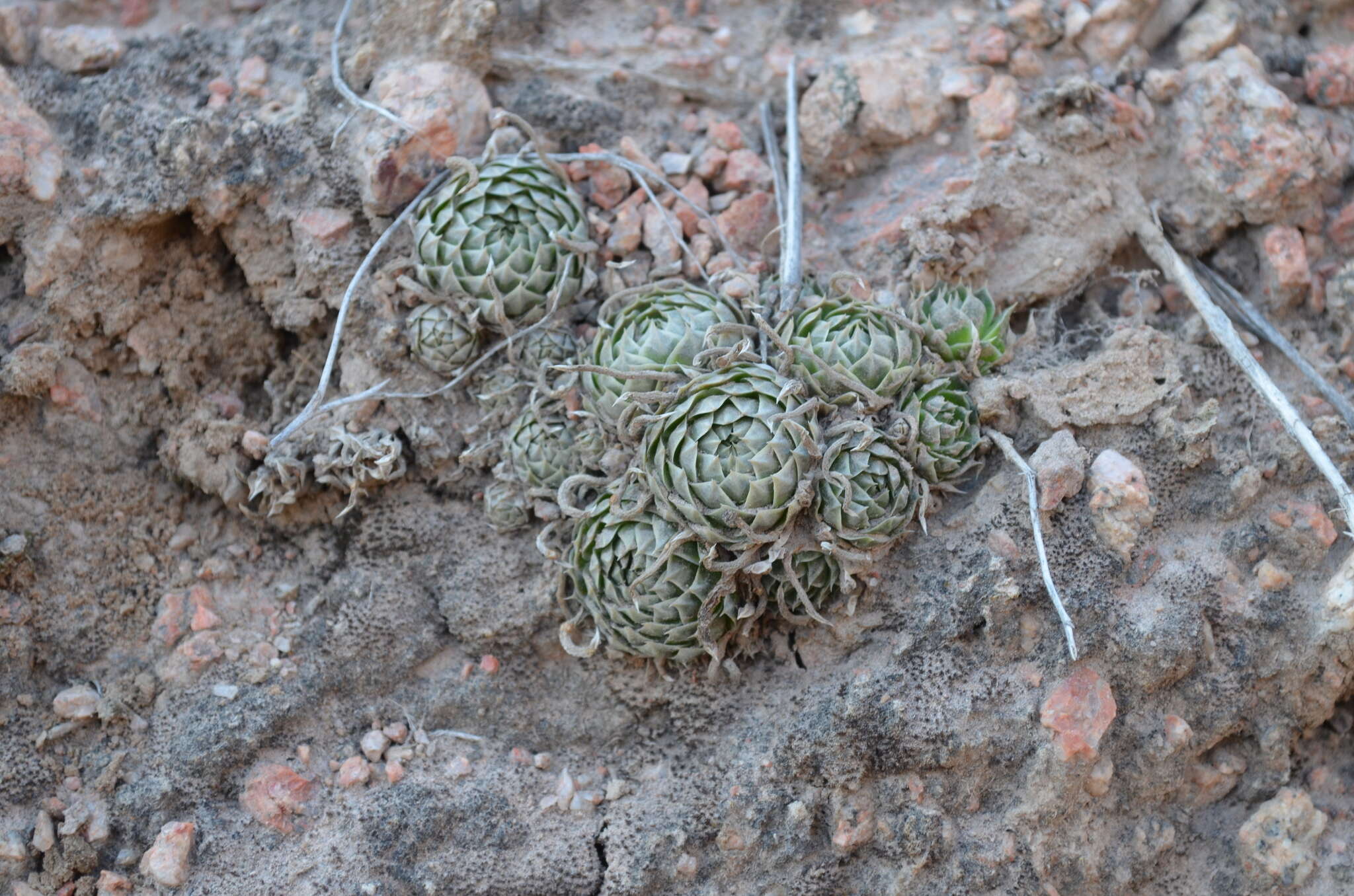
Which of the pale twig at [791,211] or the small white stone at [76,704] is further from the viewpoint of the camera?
the pale twig at [791,211]

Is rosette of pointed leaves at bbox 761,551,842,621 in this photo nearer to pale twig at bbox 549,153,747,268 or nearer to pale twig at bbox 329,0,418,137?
pale twig at bbox 549,153,747,268

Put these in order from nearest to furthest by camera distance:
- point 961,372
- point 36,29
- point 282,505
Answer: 1. point 961,372
2. point 282,505
3. point 36,29

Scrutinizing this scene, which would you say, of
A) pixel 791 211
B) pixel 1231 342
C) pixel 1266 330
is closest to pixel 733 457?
pixel 791 211

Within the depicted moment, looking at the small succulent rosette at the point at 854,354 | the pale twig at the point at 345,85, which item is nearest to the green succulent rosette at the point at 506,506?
the small succulent rosette at the point at 854,354

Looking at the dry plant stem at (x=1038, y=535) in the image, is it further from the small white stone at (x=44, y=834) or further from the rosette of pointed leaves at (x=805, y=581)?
the small white stone at (x=44, y=834)

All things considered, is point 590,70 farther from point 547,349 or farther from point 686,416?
point 686,416

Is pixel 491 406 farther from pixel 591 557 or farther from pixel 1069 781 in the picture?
pixel 1069 781

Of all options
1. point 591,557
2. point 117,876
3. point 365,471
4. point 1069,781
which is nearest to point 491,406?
point 365,471
